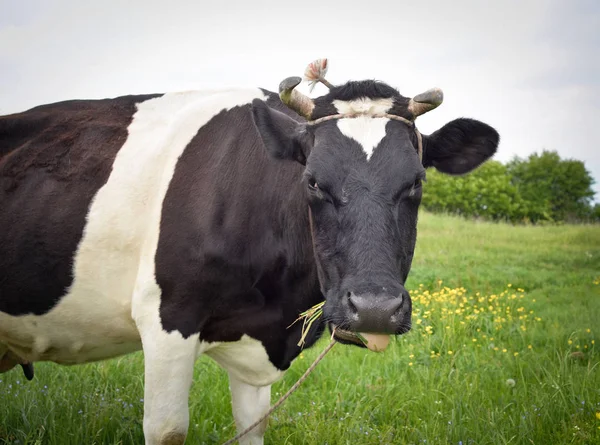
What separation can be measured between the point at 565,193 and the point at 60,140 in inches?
1462

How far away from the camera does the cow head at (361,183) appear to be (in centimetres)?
264

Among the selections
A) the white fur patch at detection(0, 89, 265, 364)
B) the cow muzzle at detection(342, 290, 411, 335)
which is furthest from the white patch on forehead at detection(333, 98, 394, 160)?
the white fur patch at detection(0, 89, 265, 364)

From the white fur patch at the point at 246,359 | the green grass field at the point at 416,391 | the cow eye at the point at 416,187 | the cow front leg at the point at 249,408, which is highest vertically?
the cow eye at the point at 416,187

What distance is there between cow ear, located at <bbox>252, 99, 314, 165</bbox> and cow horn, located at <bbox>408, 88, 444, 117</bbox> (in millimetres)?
647

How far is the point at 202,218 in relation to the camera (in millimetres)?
3455

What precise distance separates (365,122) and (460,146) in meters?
0.90

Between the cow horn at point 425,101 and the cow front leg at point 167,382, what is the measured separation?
1871 millimetres

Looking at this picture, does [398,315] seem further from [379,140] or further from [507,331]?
[507,331]

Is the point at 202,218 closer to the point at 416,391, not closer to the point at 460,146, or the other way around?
the point at 460,146

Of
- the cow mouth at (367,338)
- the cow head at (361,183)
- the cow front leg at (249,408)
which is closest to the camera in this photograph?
the cow head at (361,183)

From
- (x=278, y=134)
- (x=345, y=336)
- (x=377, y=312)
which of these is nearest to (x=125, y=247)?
(x=278, y=134)

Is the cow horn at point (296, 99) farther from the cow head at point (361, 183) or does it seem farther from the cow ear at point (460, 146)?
the cow ear at point (460, 146)

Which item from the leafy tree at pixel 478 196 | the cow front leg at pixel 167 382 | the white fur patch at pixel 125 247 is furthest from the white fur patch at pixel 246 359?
the leafy tree at pixel 478 196

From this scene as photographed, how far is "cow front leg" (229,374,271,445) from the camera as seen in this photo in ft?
13.8
